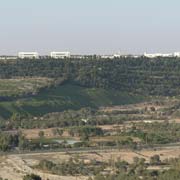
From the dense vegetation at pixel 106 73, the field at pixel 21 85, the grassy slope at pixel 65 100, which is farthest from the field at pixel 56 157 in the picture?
the dense vegetation at pixel 106 73

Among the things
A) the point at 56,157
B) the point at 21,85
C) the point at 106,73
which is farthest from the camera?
the point at 106,73

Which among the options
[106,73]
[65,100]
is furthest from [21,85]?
[106,73]

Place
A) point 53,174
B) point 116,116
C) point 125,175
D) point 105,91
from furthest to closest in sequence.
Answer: point 105,91
point 116,116
point 53,174
point 125,175

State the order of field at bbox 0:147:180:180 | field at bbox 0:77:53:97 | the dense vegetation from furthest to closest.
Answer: the dense vegetation, field at bbox 0:77:53:97, field at bbox 0:147:180:180

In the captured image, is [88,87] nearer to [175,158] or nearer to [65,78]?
[65,78]

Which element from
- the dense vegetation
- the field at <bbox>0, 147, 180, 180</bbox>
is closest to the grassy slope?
the dense vegetation

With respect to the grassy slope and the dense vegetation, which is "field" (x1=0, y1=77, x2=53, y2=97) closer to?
the grassy slope

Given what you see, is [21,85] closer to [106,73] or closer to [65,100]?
[65,100]

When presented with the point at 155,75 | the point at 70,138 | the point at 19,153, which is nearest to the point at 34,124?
the point at 70,138
